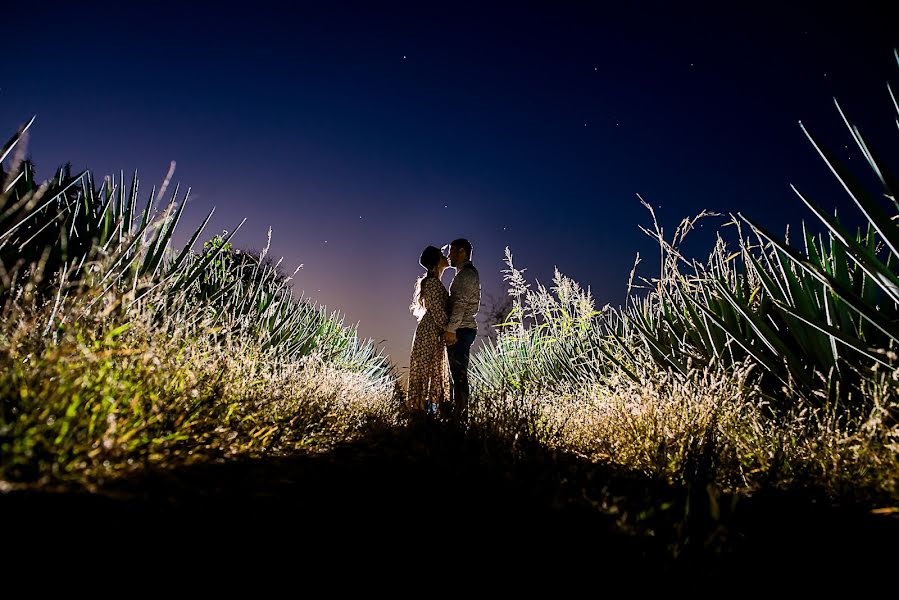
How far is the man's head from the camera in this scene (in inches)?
205

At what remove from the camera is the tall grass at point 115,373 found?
51.3 inches

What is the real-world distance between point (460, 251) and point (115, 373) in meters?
3.92

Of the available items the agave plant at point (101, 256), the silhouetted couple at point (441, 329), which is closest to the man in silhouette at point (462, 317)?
the silhouetted couple at point (441, 329)

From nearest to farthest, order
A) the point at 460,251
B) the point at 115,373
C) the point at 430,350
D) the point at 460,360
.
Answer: the point at 115,373 < the point at 460,360 < the point at 430,350 < the point at 460,251

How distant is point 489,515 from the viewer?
60.6 inches

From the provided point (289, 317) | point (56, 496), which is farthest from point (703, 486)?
point (289, 317)

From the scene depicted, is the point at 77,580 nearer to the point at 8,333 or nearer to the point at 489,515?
the point at 489,515

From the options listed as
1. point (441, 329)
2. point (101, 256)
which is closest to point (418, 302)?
point (441, 329)

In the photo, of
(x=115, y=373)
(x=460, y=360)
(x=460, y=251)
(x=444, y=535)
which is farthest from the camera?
(x=460, y=251)

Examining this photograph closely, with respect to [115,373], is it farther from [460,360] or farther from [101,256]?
[460,360]

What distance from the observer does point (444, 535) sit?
1.38m

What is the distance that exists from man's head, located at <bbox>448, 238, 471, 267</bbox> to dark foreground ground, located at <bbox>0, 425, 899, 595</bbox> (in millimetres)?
3606

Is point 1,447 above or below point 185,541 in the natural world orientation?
above

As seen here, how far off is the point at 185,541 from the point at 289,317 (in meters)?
5.42
